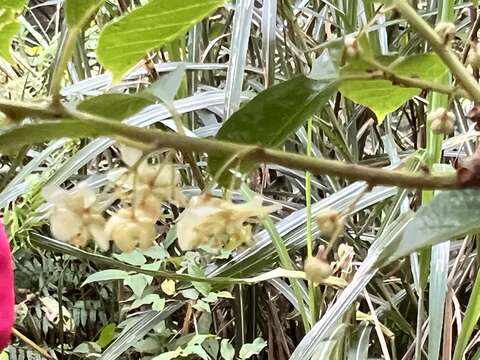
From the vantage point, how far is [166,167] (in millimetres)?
213

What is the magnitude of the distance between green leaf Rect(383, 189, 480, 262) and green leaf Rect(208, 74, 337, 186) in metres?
0.05

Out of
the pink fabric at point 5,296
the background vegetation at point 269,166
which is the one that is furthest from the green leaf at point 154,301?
the pink fabric at point 5,296

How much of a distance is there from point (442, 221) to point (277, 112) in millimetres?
62

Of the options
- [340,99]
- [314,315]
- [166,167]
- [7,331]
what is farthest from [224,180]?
[340,99]

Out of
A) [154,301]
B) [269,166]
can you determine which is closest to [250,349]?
[154,301]

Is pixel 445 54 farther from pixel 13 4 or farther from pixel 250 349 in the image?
pixel 250 349

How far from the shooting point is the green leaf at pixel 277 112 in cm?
23

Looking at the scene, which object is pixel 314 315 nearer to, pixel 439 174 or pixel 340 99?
pixel 340 99

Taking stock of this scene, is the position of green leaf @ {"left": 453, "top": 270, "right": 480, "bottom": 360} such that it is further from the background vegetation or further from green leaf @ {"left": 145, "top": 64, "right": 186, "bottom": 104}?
green leaf @ {"left": 145, "top": 64, "right": 186, "bottom": 104}

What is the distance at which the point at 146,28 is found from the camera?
24 cm

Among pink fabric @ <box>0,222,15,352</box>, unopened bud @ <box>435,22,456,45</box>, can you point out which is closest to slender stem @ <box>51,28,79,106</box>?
unopened bud @ <box>435,22,456,45</box>

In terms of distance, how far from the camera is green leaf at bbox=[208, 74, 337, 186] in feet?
0.77

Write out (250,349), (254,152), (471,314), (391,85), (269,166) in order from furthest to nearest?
(269,166), (250,349), (471,314), (391,85), (254,152)

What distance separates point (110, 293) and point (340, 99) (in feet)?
1.68
